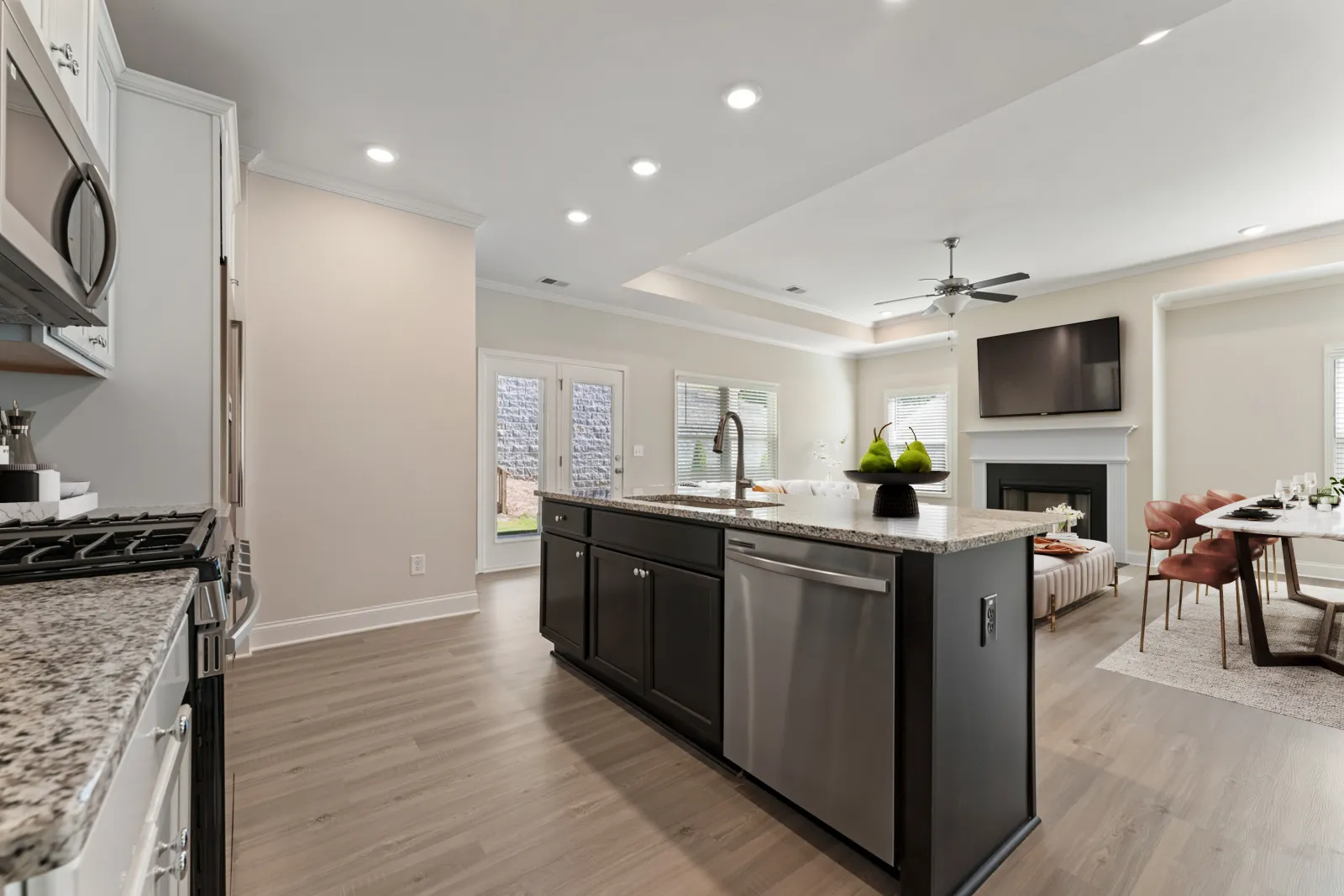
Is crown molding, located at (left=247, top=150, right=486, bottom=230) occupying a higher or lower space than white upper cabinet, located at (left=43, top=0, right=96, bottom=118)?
higher

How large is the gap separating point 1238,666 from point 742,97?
3794mm

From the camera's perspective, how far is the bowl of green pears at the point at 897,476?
6.23ft

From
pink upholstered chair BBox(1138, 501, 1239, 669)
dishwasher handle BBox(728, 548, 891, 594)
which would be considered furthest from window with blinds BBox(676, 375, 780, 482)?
dishwasher handle BBox(728, 548, 891, 594)

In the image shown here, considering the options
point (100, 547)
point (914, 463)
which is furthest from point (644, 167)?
point (100, 547)

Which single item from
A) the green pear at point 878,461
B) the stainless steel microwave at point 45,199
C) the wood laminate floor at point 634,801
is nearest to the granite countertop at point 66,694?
the stainless steel microwave at point 45,199

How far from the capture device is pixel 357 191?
355 centimetres

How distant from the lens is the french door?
5.39m

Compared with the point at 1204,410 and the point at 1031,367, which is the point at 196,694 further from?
the point at 1204,410

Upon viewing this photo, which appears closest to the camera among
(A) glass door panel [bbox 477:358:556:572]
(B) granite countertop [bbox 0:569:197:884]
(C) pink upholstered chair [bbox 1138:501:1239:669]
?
(B) granite countertop [bbox 0:569:197:884]

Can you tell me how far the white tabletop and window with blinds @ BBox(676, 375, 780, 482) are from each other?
3969 mm

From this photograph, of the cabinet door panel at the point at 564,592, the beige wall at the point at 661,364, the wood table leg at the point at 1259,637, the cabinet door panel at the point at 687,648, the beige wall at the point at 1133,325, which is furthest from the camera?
the beige wall at the point at 661,364

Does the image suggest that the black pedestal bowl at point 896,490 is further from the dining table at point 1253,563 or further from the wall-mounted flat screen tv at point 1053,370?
the wall-mounted flat screen tv at point 1053,370

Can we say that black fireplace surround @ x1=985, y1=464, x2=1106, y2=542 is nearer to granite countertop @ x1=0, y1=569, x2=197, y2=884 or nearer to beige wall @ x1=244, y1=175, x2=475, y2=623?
beige wall @ x1=244, y1=175, x2=475, y2=623

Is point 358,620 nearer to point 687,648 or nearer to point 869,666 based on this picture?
point 687,648
